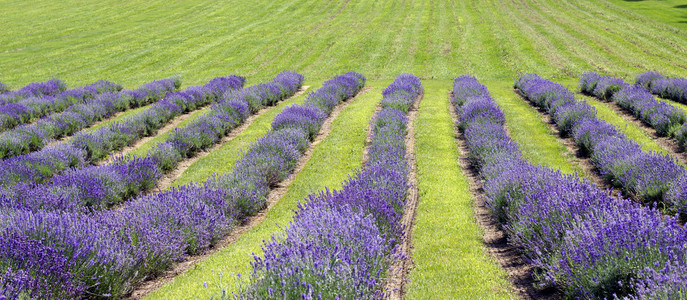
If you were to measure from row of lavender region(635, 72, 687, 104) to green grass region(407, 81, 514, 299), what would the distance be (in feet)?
30.6

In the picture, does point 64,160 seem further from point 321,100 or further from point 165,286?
point 321,100

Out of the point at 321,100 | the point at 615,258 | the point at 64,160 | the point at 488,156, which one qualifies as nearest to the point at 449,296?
the point at 615,258

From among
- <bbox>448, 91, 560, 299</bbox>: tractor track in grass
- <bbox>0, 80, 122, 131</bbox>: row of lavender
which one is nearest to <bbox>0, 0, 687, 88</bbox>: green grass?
<bbox>0, 80, 122, 131</bbox>: row of lavender

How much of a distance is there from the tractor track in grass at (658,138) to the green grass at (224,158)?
9.45 metres

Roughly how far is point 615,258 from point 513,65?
72.0ft

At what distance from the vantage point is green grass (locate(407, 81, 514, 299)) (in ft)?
16.2

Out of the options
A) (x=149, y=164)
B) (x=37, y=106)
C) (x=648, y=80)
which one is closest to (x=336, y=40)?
(x=648, y=80)

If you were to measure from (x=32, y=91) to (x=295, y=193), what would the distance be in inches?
643

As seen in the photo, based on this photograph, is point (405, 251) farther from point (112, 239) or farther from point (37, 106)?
point (37, 106)

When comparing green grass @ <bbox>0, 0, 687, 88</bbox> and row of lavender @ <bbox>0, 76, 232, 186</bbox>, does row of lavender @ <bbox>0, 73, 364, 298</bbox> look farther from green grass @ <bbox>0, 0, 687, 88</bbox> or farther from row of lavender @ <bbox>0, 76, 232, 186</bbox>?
green grass @ <bbox>0, 0, 687, 88</bbox>

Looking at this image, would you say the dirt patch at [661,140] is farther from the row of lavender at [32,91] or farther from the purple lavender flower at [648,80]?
the row of lavender at [32,91]

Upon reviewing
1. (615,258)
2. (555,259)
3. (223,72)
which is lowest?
(223,72)

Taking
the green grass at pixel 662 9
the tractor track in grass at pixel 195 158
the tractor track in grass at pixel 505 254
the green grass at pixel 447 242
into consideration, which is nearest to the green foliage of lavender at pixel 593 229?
the tractor track in grass at pixel 505 254

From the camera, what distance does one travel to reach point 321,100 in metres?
15.3
